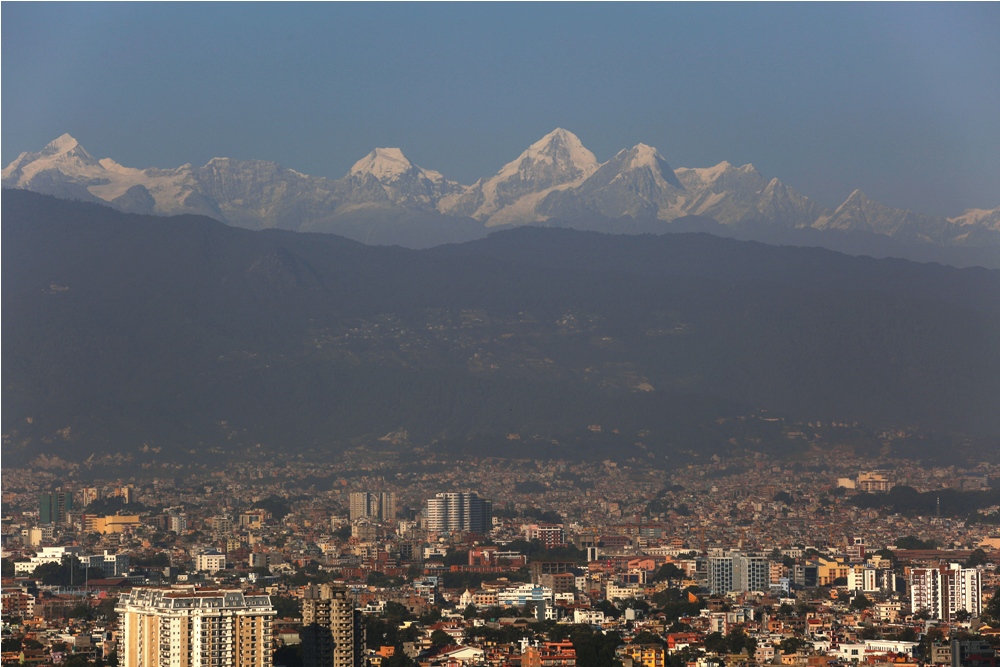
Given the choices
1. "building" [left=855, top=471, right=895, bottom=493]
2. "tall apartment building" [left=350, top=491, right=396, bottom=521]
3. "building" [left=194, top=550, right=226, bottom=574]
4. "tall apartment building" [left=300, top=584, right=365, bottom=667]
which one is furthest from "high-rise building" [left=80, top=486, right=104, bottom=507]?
"tall apartment building" [left=300, top=584, right=365, bottom=667]

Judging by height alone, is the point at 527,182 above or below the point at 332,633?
above

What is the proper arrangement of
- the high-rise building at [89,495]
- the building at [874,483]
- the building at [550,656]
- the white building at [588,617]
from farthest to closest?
the building at [874,483], the high-rise building at [89,495], the white building at [588,617], the building at [550,656]

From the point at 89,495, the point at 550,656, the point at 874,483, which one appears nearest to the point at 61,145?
the point at 89,495

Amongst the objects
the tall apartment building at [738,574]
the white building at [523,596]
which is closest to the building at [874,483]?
the tall apartment building at [738,574]

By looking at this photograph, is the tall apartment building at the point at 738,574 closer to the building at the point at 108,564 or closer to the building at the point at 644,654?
the building at the point at 108,564

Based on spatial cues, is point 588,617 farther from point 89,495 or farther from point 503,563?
point 89,495

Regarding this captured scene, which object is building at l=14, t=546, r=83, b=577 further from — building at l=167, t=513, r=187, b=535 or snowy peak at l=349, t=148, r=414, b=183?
snowy peak at l=349, t=148, r=414, b=183
